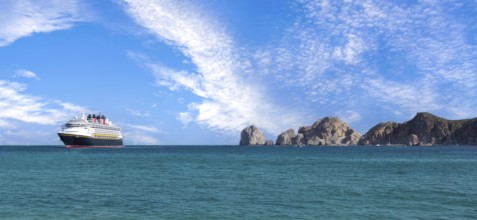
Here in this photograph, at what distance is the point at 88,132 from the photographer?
16312 centimetres

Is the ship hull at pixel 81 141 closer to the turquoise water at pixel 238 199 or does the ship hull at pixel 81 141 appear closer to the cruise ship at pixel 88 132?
the cruise ship at pixel 88 132

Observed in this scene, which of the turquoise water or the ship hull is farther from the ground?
the ship hull

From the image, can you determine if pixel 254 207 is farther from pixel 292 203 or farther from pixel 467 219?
pixel 467 219

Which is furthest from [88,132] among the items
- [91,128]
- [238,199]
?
[238,199]

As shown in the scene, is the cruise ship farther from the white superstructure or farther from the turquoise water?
the turquoise water

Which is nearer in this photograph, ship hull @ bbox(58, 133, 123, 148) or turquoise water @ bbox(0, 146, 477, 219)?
turquoise water @ bbox(0, 146, 477, 219)

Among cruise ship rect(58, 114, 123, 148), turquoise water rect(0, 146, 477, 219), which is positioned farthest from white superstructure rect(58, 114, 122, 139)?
turquoise water rect(0, 146, 477, 219)

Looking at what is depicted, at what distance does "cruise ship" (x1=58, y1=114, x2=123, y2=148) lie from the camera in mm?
159000

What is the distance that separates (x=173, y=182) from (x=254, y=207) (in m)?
17.5

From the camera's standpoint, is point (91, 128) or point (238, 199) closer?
point (238, 199)

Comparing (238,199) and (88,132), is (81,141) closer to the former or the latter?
(88,132)

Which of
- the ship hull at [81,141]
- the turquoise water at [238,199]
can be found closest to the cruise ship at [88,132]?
the ship hull at [81,141]

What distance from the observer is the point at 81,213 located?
2544 centimetres

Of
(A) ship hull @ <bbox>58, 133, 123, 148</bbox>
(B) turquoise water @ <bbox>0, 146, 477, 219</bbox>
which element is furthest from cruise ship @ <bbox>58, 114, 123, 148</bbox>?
(B) turquoise water @ <bbox>0, 146, 477, 219</bbox>
